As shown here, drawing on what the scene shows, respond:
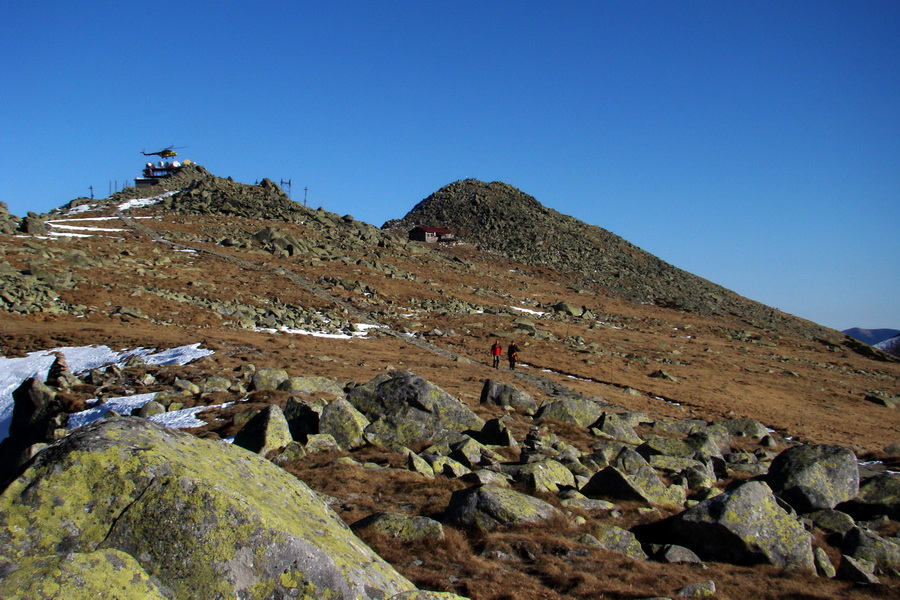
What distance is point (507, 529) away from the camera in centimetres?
1192

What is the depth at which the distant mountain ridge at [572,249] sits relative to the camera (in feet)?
357

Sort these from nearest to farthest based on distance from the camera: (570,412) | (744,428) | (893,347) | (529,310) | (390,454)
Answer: (390,454) < (570,412) < (744,428) < (529,310) < (893,347)

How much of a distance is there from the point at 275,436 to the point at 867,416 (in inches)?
1809

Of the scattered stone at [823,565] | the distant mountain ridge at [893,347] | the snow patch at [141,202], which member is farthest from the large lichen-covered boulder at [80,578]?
the distant mountain ridge at [893,347]

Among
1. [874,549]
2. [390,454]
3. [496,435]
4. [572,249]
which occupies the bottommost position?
[390,454]

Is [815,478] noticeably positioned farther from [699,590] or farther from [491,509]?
[491,509]

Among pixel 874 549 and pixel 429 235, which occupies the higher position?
pixel 429 235

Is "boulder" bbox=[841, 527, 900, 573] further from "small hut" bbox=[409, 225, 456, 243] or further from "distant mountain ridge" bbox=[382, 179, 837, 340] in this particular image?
"small hut" bbox=[409, 225, 456, 243]

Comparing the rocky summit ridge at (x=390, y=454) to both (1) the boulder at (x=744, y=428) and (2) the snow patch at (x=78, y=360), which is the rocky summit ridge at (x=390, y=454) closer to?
(1) the boulder at (x=744, y=428)

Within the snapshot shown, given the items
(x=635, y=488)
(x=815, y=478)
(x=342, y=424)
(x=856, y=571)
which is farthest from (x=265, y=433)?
(x=815, y=478)

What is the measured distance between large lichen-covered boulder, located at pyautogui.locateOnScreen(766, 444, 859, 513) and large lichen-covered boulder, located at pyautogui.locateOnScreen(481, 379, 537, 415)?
10.7m

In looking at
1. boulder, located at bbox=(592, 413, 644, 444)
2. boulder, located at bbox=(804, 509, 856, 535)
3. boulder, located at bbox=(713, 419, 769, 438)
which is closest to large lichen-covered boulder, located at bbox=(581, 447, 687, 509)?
boulder, located at bbox=(804, 509, 856, 535)

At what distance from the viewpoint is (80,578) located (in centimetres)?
514

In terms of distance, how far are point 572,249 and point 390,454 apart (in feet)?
388
